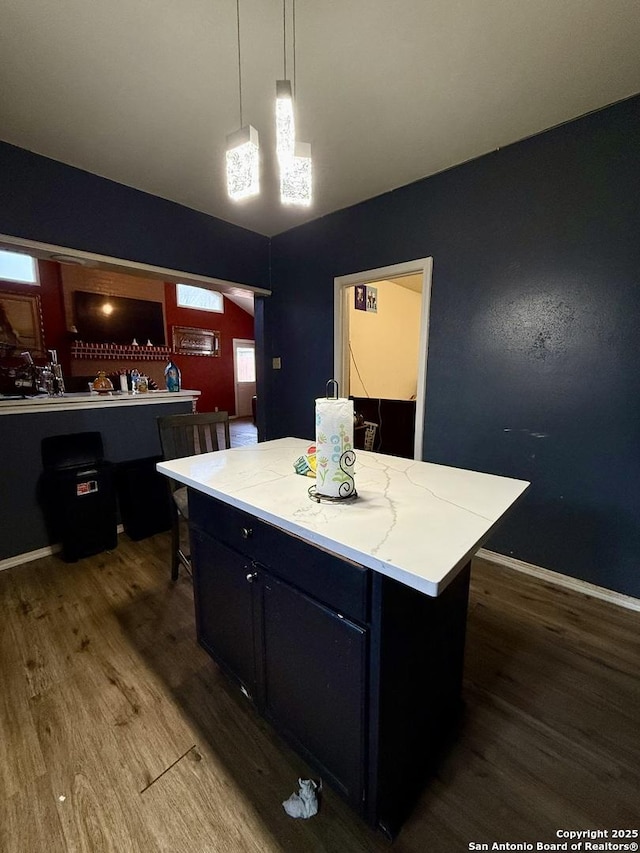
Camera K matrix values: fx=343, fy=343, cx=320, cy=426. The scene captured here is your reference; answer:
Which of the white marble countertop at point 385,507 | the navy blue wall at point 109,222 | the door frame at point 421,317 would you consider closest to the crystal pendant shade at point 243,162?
the white marble countertop at point 385,507

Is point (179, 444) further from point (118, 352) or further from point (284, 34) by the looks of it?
point (118, 352)

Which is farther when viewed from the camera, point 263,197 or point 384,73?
point 263,197

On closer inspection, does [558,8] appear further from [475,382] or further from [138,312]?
[138,312]

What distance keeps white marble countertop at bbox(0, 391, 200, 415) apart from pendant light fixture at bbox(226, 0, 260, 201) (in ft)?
6.62

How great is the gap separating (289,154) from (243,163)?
0.16 meters

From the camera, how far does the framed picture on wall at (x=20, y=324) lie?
15.8 feet

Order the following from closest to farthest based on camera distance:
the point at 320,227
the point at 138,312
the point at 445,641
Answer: the point at 445,641 < the point at 320,227 < the point at 138,312

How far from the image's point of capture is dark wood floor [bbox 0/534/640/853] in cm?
95

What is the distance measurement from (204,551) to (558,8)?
7.96ft

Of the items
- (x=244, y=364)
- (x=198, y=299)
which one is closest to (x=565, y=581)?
(x=198, y=299)

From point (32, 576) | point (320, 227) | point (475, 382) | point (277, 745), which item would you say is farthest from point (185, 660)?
point (320, 227)

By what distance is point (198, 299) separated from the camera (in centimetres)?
750

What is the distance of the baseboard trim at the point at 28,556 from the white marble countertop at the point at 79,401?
951mm

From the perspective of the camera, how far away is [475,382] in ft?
7.58
